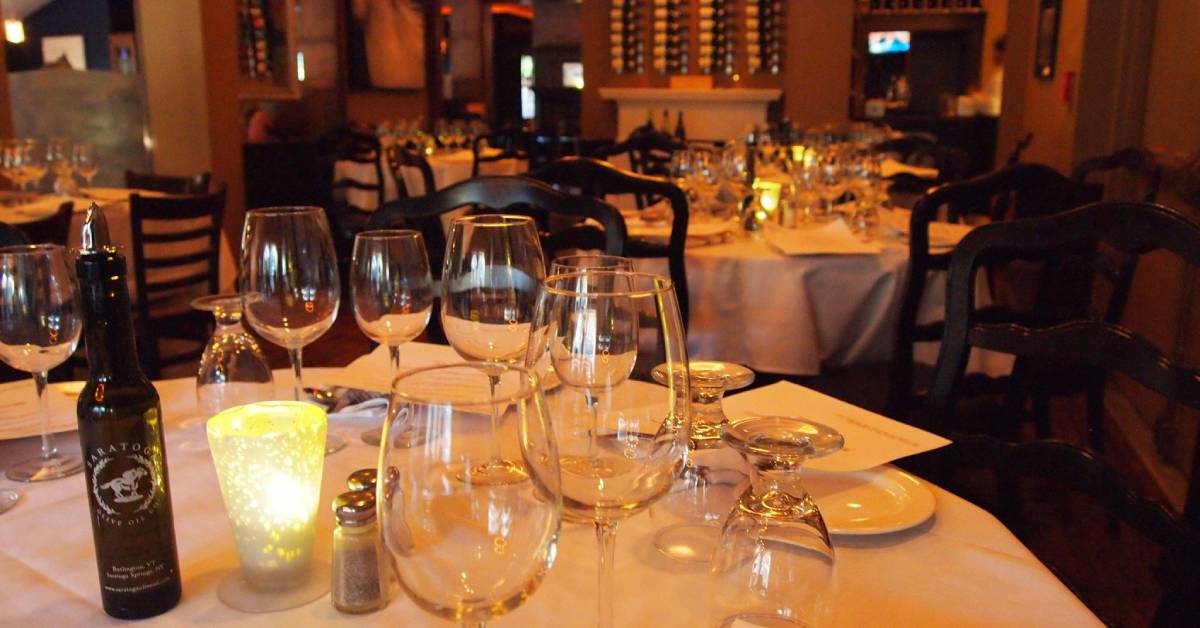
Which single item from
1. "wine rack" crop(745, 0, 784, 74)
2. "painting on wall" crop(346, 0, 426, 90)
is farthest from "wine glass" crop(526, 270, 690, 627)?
"painting on wall" crop(346, 0, 426, 90)

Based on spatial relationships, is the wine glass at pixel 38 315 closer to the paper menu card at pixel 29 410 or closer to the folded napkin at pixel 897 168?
the paper menu card at pixel 29 410

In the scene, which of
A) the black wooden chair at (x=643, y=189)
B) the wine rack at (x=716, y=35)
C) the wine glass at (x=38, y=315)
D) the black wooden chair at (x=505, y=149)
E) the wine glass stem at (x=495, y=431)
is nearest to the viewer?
the wine glass stem at (x=495, y=431)

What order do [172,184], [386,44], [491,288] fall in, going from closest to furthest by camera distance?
[491,288] < [172,184] < [386,44]

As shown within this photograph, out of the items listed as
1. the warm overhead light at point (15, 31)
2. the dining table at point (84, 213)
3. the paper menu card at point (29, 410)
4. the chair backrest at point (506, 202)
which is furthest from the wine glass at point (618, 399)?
the warm overhead light at point (15, 31)

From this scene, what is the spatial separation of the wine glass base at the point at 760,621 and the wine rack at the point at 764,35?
9303 mm

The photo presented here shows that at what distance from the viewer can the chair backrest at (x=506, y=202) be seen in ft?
6.04

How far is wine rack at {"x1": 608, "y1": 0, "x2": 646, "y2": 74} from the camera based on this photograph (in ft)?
31.4

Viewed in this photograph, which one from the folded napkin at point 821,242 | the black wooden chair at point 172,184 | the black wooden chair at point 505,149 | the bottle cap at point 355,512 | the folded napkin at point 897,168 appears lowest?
the folded napkin at point 821,242

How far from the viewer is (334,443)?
1047 mm

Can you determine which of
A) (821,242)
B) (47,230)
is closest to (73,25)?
(47,230)

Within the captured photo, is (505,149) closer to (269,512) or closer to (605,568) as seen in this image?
(269,512)

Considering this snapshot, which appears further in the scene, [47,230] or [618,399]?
[47,230]

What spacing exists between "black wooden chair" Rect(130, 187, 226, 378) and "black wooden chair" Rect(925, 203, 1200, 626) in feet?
8.07

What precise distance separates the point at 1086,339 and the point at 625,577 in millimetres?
773
